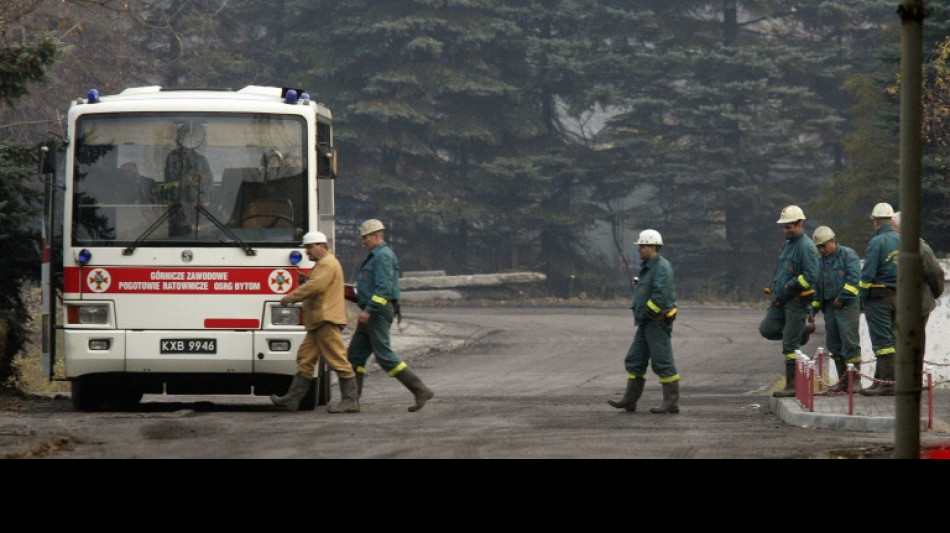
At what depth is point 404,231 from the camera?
4612cm

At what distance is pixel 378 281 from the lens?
49.4ft

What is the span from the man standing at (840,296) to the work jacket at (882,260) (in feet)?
0.83

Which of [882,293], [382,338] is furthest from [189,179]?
[882,293]

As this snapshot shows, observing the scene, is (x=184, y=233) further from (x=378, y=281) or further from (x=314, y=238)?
(x=378, y=281)

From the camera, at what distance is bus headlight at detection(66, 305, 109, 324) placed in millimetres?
14523

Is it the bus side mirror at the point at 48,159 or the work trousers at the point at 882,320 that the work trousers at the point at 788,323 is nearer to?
the work trousers at the point at 882,320

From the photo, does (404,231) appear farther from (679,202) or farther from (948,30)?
(948,30)

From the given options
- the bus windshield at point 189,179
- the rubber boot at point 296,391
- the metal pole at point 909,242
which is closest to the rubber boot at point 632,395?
the rubber boot at point 296,391

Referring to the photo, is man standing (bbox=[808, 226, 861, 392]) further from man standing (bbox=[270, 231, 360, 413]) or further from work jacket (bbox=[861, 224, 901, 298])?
man standing (bbox=[270, 231, 360, 413])

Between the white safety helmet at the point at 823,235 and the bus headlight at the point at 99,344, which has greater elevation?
the white safety helmet at the point at 823,235

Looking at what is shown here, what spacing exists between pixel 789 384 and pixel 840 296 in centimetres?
107

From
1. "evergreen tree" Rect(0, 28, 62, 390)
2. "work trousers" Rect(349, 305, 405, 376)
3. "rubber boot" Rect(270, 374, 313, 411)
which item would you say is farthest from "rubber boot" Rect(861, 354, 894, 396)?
"evergreen tree" Rect(0, 28, 62, 390)

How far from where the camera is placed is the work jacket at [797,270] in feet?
52.0

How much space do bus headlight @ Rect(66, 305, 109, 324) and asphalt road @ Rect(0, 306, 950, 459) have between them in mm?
874
